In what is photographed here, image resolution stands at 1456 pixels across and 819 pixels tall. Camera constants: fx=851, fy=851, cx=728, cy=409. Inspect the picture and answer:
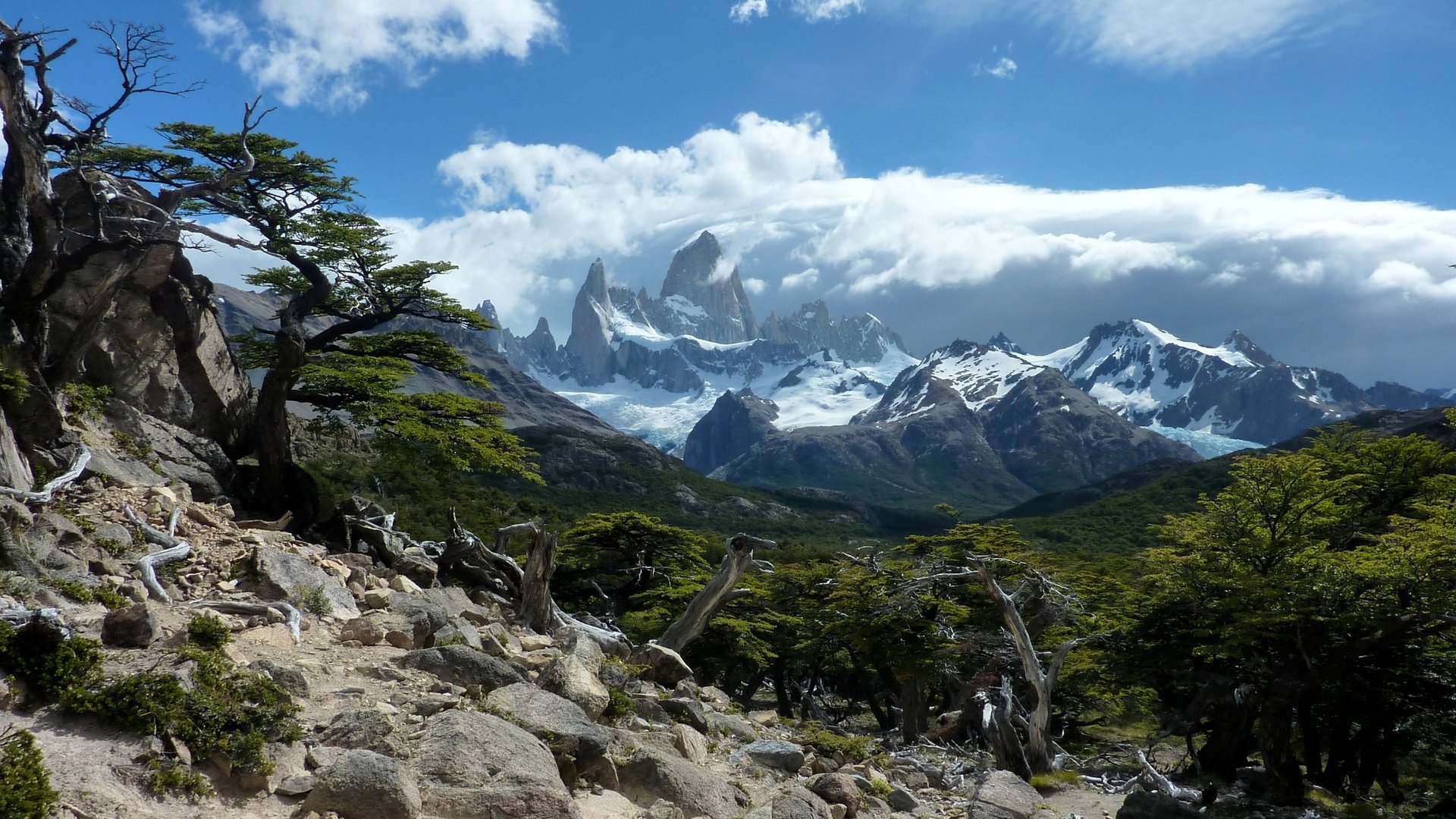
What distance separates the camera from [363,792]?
7371mm

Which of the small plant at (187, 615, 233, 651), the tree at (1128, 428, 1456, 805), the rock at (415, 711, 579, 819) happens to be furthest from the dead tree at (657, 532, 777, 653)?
the tree at (1128, 428, 1456, 805)

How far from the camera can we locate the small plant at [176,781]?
267 inches

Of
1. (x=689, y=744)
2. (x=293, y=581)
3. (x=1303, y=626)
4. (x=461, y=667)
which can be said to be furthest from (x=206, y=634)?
(x=1303, y=626)

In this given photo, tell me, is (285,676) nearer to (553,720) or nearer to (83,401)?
(553,720)

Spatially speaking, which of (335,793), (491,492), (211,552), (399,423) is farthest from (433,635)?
(491,492)

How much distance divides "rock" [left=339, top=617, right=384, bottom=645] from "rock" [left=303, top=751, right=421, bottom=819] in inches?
190

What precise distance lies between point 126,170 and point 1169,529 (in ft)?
114

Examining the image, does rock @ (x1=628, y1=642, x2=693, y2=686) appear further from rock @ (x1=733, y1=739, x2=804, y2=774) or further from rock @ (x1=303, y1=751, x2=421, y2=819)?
rock @ (x1=303, y1=751, x2=421, y2=819)

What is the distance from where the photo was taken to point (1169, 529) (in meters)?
29.5

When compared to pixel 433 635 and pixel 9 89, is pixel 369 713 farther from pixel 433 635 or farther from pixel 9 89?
pixel 9 89

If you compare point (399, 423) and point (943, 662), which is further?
point (943, 662)

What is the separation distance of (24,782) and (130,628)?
335 cm

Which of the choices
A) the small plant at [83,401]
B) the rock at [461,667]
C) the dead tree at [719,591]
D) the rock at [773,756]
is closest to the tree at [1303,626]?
the dead tree at [719,591]

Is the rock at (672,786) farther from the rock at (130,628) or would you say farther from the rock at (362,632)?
the rock at (130,628)
